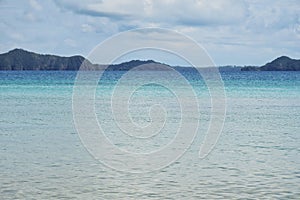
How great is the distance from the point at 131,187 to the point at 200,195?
2112 millimetres

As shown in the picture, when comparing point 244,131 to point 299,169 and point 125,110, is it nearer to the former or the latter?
point 299,169

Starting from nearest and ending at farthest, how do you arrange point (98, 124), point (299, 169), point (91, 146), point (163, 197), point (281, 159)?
1. point (163, 197)
2. point (299, 169)
3. point (281, 159)
4. point (91, 146)
5. point (98, 124)

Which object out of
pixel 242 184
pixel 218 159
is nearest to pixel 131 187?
pixel 242 184

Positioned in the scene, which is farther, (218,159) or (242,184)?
(218,159)

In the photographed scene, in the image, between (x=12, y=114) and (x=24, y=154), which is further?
(x=12, y=114)

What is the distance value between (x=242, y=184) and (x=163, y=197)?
2671 mm

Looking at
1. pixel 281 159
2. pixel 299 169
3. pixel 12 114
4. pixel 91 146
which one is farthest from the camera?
pixel 12 114

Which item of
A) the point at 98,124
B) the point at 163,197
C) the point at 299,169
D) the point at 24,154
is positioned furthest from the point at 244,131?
the point at 163,197

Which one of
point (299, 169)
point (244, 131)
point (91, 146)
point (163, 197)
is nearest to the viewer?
point (163, 197)

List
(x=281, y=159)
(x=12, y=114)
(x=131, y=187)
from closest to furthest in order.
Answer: (x=131, y=187), (x=281, y=159), (x=12, y=114)

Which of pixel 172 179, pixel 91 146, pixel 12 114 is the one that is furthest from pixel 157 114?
pixel 172 179

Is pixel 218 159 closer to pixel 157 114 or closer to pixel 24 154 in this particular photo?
pixel 24 154

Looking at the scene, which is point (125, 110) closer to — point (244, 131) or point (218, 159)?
point (244, 131)

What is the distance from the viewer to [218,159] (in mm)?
21344
